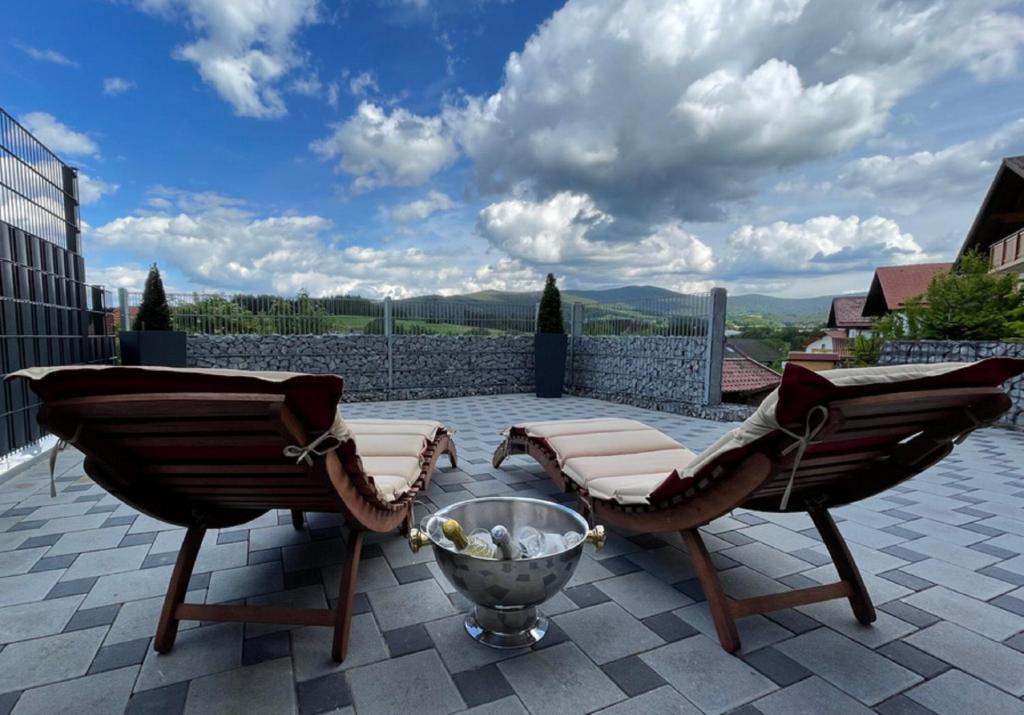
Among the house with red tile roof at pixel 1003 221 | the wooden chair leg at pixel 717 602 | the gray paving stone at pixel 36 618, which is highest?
the house with red tile roof at pixel 1003 221

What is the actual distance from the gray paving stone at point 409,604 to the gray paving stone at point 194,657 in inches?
18.5

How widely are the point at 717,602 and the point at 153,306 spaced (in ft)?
26.5

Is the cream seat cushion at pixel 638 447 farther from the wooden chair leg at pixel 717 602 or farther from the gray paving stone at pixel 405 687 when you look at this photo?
the gray paving stone at pixel 405 687

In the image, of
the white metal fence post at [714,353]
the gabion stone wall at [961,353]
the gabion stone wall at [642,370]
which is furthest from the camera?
the gabion stone wall at [642,370]

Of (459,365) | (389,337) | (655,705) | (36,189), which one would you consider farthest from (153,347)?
(655,705)

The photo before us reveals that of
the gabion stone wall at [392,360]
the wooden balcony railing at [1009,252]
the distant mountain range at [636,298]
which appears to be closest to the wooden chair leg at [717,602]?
Answer: the distant mountain range at [636,298]

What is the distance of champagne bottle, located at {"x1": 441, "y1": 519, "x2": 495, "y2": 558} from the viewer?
1495mm

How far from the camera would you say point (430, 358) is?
8367 mm

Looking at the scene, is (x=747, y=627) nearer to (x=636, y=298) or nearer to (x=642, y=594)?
(x=642, y=594)

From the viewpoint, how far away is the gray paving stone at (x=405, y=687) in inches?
51.1

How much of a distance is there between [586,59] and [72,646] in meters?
7.21

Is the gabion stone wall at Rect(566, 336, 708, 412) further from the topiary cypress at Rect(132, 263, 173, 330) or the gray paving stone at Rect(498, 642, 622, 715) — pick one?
the topiary cypress at Rect(132, 263, 173, 330)

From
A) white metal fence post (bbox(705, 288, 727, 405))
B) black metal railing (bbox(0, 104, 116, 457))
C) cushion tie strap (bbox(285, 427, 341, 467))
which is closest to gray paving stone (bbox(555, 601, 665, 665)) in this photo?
cushion tie strap (bbox(285, 427, 341, 467))

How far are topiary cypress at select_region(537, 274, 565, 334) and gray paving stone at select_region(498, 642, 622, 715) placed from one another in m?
6.84
